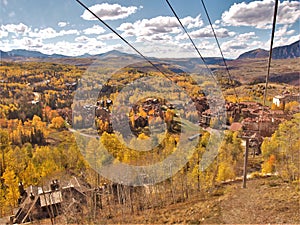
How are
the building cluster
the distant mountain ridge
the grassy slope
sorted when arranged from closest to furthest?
the grassy slope → the building cluster → the distant mountain ridge

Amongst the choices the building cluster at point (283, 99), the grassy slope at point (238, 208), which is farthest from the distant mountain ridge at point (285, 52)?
the grassy slope at point (238, 208)

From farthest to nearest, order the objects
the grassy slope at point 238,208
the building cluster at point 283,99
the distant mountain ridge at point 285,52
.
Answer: the distant mountain ridge at point 285,52
the building cluster at point 283,99
the grassy slope at point 238,208

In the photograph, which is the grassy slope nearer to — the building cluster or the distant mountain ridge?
the building cluster

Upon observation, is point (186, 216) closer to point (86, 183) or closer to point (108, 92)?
point (86, 183)

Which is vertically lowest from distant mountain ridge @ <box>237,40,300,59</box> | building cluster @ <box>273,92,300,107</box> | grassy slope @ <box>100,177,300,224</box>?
grassy slope @ <box>100,177,300,224</box>

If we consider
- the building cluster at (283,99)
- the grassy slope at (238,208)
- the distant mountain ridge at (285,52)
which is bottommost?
the grassy slope at (238,208)

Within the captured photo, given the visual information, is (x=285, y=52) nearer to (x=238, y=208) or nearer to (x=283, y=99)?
(x=283, y=99)

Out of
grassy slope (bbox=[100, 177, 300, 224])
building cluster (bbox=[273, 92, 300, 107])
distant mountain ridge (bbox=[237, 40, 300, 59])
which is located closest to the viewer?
grassy slope (bbox=[100, 177, 300, 224])

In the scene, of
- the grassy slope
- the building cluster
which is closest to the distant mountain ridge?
the building cluster

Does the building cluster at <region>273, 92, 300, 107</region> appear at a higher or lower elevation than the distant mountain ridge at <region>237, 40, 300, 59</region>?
lower

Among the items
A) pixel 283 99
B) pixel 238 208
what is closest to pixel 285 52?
pixel 283 99

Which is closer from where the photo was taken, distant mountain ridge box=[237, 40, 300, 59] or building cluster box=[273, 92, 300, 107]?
building cluster box=[273, 92, 300, 107]

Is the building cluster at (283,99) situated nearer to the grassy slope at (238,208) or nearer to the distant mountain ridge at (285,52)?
the grassy slope at (238,208)
